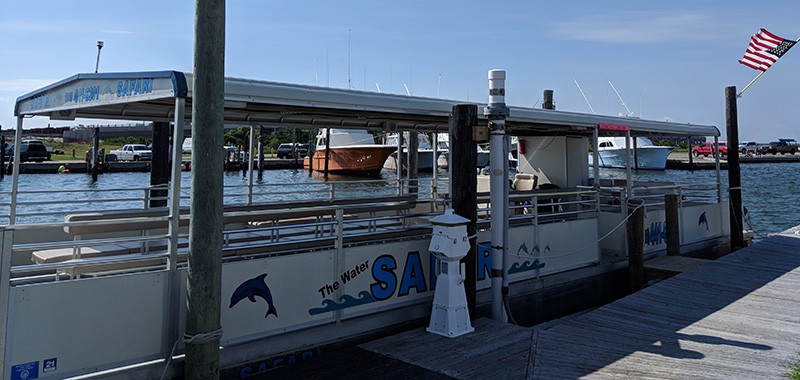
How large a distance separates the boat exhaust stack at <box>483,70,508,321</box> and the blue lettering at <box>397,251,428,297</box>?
35.3 inches

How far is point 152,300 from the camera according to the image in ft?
15.9

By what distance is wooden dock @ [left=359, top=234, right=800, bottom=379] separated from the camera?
5.34 m

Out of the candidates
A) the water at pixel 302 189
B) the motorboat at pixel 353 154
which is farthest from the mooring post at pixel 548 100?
the motorboat at pixel 353 154

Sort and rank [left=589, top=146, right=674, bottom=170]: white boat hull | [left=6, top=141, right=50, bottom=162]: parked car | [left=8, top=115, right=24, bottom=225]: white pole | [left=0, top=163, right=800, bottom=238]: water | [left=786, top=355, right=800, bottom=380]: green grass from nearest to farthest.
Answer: [left=786, top=355, right=800, bottom=380]: green grass → [left=8, top=115, right=24, bottom=225]: white pole → [left=0, top=163, right=800, bottom=238]: water → [left=6, top=141, right=50, bottom=162]: parked car → [left=589, top=146, right=674, bottom=170]: white boat hull

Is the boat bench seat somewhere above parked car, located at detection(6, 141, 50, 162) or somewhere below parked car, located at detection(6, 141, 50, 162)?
below

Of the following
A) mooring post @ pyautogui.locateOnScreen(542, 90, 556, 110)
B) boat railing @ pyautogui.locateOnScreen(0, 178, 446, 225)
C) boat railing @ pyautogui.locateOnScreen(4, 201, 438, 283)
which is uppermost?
mooring post @ pyautogui.locateOnScreen(542, 90, 556, 110)

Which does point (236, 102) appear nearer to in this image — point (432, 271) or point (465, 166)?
point (465, 166)

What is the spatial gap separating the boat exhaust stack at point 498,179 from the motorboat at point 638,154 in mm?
53976

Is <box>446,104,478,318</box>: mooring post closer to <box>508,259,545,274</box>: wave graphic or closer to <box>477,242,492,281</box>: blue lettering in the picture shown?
<box>477,242,492,281</box>: blue lettering

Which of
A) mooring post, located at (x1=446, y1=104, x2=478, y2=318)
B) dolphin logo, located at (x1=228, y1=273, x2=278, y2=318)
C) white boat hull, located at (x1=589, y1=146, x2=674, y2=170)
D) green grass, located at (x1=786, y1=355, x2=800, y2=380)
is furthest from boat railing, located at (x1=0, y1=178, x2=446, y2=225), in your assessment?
white boat hull, located at (x1=589, y1=146, x2=674, y2=170)

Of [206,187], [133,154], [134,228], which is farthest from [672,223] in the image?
[133,154]

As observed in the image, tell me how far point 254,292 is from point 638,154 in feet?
214

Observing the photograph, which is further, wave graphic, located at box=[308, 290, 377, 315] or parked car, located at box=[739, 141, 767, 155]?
parked car, located at box=[739, 141, 767, 155]

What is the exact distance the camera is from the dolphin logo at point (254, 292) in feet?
17.5
